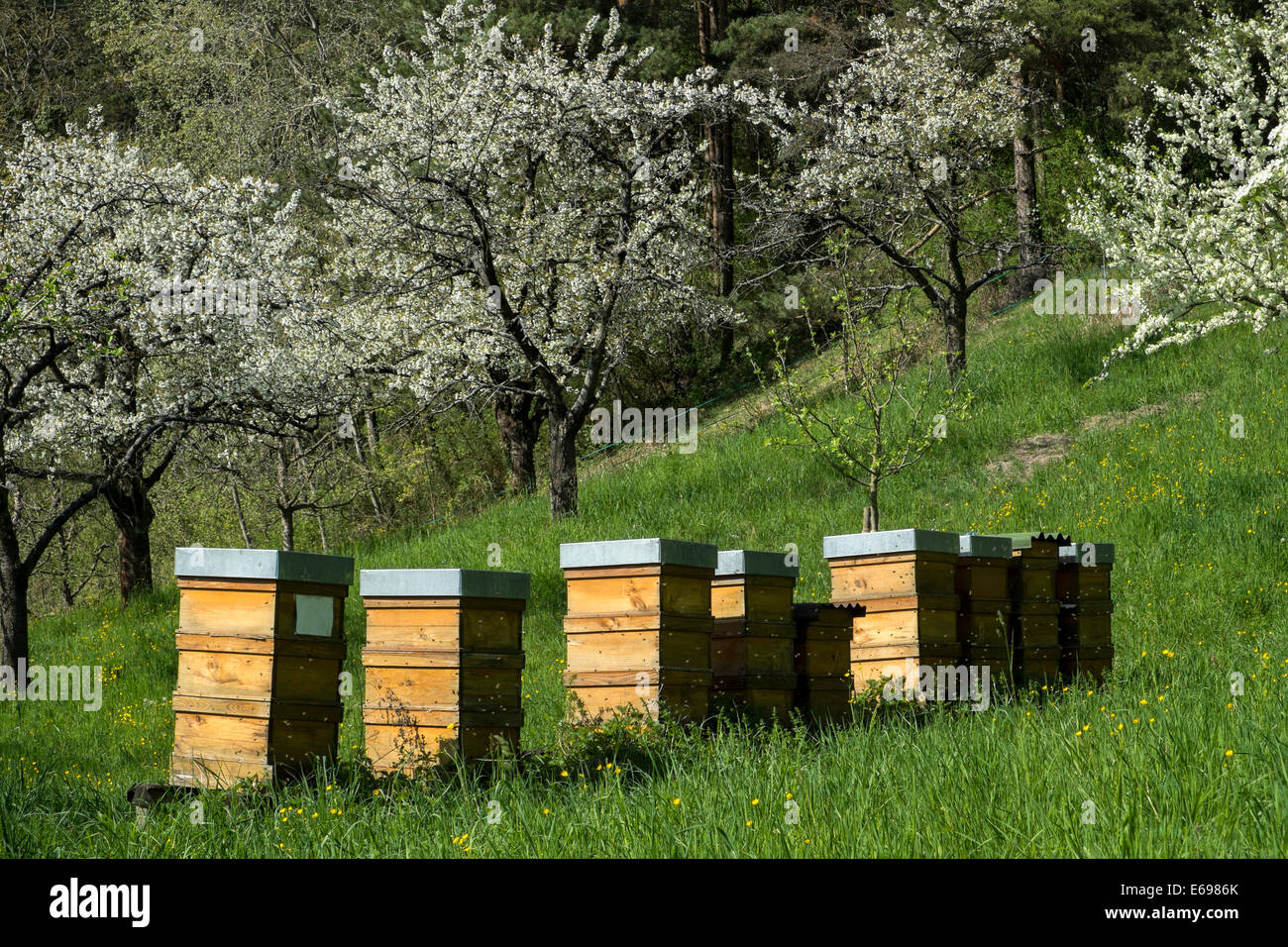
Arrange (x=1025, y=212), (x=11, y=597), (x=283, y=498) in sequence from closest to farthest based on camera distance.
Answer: (x=11, y=597) → (x=283, y=498) → (x=1025, y=212)

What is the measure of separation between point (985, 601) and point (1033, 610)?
1.98ft

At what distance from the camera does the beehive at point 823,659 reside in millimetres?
8141

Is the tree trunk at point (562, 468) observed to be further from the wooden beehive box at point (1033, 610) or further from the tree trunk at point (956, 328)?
the wooden beehive box at point (1033, 610)

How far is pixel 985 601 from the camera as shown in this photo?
884 centimetres

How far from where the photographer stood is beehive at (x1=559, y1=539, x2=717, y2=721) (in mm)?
7074

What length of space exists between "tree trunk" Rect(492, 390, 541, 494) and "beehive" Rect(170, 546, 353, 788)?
59.3 feet

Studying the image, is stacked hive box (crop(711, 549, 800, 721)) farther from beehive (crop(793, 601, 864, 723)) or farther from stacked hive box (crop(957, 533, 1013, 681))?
stacked hive box (crop(957, 533, 1013, 681))

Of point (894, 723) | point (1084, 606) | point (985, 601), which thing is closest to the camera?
point (894, 723)

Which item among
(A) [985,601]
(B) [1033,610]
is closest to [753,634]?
(A) [985,601]

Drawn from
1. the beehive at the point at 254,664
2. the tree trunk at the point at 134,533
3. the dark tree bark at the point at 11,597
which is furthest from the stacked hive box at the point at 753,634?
the tree trunk at the point at 134,533

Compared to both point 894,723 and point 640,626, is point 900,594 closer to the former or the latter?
point 894,723

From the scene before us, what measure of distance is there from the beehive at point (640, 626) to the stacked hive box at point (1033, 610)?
3076 millimetres

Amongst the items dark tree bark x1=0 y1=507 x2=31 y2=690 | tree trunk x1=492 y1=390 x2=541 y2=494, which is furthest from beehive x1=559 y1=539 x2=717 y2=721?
tree trunk x1=492 y1=390 x2=541 y2=494
